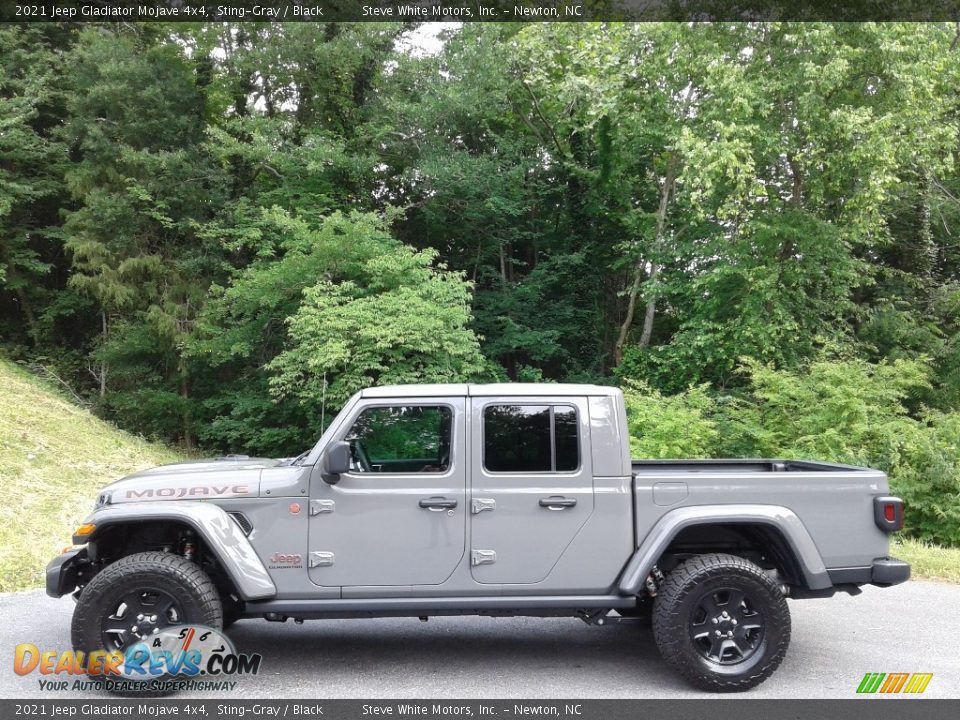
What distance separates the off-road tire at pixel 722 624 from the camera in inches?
175

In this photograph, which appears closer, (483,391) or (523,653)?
(483,391)

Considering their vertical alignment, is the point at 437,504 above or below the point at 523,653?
above

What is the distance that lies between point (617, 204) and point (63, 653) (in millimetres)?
19946

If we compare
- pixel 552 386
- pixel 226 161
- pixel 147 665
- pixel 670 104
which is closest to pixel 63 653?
pixel 147 665

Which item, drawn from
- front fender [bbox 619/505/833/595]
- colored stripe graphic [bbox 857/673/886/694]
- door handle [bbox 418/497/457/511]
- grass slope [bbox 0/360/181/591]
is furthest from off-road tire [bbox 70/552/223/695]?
colored stripe graphic [bbox 857/673/886/694]

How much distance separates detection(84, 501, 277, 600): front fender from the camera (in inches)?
175

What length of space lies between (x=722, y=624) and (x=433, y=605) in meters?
1.77

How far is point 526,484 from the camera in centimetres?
468

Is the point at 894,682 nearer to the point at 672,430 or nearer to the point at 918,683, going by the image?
the point at 918,683

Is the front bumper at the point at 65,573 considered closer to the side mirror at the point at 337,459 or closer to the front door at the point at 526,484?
the side mirror at the point at 337,459

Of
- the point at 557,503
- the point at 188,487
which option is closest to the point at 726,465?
the point at 557,503

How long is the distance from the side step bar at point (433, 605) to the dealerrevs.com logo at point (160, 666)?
1.09 ft

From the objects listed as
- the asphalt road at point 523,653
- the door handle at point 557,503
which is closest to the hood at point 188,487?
the asphalt road at point 523,653

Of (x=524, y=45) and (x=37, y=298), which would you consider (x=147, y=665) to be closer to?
(x=524, y=45)
